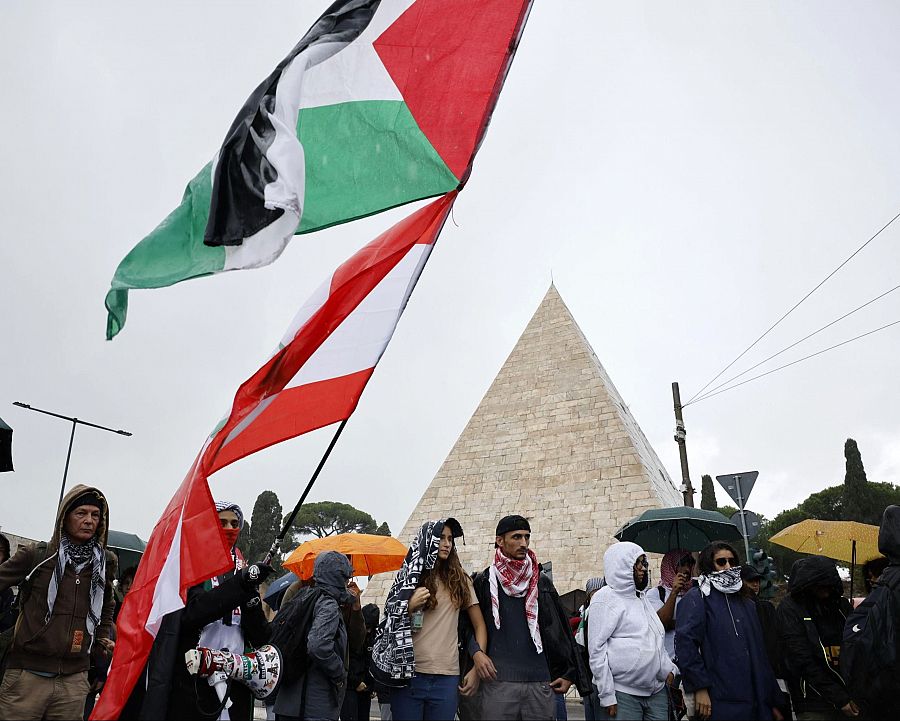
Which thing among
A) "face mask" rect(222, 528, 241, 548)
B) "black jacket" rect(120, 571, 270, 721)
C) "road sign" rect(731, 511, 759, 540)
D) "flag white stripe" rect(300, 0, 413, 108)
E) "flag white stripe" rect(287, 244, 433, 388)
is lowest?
"black jacket" rect(120, 571, 270, 721)

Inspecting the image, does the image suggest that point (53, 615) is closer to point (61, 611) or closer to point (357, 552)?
point (61, 611)

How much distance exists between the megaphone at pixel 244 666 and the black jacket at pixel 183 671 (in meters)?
→ 0.05

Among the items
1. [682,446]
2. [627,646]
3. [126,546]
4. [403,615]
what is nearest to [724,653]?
[627,646]

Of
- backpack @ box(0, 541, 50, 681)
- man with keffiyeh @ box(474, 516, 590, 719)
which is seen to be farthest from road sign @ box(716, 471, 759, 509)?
backpack @ box(0, 541, 50, 681)

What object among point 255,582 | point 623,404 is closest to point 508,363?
point 623,404

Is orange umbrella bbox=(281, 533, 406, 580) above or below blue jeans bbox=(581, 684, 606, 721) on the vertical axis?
above

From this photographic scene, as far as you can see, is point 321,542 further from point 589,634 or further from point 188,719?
point 188,719

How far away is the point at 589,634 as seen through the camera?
3727mm

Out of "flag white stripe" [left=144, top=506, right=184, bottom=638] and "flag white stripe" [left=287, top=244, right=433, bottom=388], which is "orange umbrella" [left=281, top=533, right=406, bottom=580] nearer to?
"flag white stripe" [left=287, top=244, right=433, bottom=388]

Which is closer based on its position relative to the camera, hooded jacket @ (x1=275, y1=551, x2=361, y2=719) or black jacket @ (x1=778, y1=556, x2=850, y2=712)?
hooded jacket @ (x1=275, y1=551, x2=361, y2=719)

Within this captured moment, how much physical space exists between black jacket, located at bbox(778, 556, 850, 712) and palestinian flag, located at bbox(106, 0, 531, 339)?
2.67 metres

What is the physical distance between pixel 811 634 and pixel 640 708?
3.01 ft

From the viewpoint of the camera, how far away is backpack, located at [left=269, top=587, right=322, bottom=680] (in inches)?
133

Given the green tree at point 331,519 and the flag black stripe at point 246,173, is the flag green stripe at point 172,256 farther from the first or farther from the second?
the green tree at point 331,519
